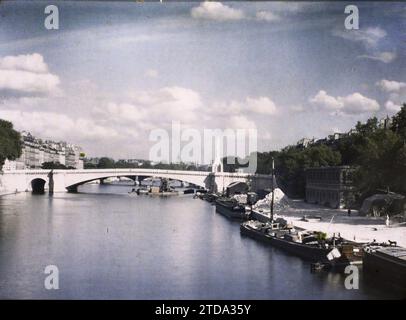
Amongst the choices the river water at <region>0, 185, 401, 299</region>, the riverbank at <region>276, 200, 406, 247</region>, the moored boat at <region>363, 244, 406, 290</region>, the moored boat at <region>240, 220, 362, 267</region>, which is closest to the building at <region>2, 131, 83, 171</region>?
the river water at <region>0, 185, 401, 299</region>

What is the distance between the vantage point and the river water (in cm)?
1208

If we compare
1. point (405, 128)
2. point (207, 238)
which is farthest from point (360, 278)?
point (405, 128)

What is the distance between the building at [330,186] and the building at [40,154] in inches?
732

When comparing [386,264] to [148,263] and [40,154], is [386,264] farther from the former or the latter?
[40,154]

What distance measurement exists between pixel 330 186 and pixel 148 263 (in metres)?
17.4

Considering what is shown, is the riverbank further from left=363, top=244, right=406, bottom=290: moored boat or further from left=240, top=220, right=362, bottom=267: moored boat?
left=363, top=244, right=406, bottom=290: moored boat

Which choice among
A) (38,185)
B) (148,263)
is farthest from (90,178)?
(148,263)

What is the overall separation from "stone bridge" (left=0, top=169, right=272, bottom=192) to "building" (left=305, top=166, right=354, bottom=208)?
20.7 feet

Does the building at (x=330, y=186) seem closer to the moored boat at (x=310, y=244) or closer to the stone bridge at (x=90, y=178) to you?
the stone bridge at (x=90, y=178)

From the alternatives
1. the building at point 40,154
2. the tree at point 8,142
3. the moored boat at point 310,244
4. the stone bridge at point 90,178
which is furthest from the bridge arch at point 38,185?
the moored boat at point 310,244

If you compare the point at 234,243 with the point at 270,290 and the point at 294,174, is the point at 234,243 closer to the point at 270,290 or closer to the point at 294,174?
the point at 270,290

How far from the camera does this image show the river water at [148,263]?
12.1 metres
